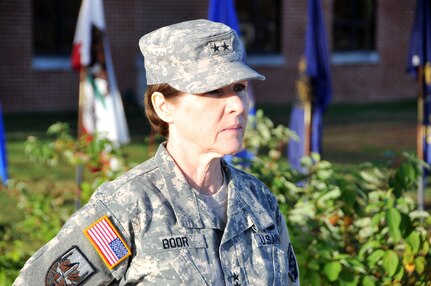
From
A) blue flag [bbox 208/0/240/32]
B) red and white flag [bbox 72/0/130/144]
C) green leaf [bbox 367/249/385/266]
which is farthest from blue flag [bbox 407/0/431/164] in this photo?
green leaf [bbox 367/249/385/266]

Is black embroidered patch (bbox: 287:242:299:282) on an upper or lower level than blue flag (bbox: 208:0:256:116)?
lower

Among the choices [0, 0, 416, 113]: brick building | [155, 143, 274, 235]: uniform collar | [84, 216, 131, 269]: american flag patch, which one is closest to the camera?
[84, 216, 131, 269]: american flag patch

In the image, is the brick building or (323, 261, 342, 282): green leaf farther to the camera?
the brick building

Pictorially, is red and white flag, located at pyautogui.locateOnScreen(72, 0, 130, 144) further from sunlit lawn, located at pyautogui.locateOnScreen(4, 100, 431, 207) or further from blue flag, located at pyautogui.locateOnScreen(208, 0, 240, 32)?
blue flag, located at pyautogui.locateOnScreen(208, 0, 240, 32)

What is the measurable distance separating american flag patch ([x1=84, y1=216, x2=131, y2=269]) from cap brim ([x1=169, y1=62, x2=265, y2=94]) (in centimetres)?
41

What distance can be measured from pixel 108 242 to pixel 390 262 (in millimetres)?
1786

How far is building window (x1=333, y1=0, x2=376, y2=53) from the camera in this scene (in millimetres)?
22625

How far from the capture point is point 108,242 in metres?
2.32

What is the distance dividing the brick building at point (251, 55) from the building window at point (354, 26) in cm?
3

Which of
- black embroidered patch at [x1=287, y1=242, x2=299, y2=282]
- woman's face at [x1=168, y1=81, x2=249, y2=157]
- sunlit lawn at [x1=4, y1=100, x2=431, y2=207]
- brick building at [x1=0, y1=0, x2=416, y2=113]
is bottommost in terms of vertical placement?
sunlit lawn at [x1=4, y1=100, x2=431, y2=207]

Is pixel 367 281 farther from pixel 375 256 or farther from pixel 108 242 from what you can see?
pixel 108 242

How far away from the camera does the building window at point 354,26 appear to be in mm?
22625

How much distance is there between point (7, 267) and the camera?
4102mm

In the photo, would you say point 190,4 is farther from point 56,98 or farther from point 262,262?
point 262,262
